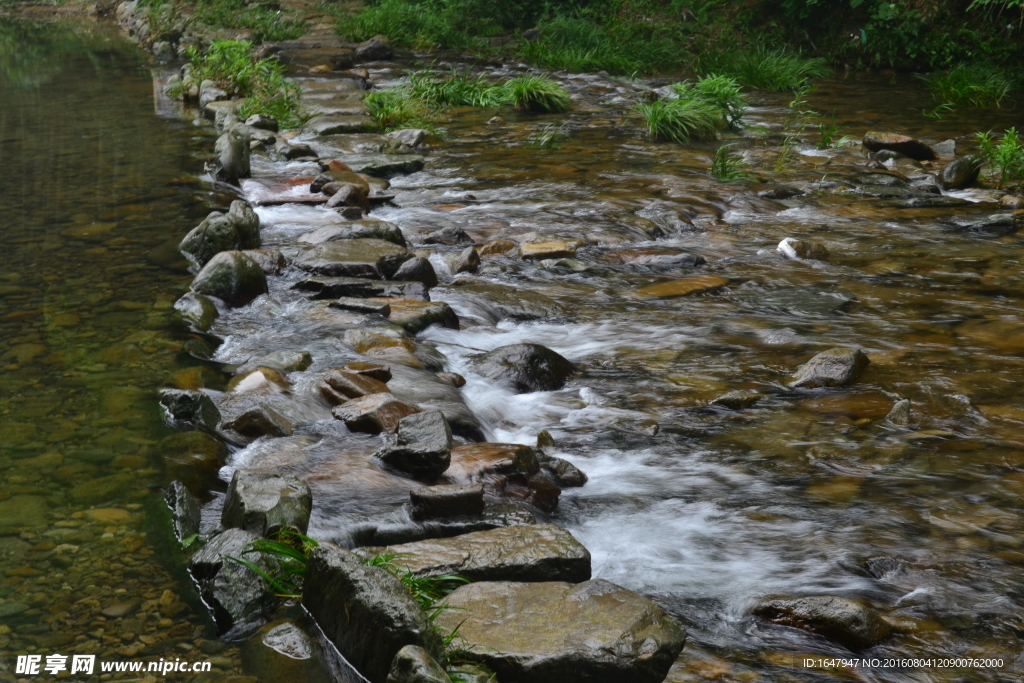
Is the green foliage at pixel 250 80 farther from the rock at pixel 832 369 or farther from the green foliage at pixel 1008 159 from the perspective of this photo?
the rock at pixel 832 369

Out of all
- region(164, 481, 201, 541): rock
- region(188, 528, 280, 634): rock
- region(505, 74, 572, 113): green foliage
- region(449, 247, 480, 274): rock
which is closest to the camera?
region(188, 528, 280, 634): rock

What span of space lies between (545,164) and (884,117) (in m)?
4.54

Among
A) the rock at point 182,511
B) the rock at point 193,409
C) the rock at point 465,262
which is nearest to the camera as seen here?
the rock at point 182,511

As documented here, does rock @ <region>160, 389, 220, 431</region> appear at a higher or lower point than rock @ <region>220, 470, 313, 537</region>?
lower

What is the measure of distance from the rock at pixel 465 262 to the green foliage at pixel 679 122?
4371 millimetres

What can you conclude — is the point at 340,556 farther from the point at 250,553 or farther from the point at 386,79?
the point at 386,79

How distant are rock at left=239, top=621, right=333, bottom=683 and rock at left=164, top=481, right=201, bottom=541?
0.54 metres

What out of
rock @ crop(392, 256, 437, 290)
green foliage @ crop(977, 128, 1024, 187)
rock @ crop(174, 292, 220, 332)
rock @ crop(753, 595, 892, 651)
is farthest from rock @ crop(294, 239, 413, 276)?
green foliage @ crop(977, 128, 1024, 187)

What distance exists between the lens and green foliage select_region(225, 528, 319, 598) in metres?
2.57

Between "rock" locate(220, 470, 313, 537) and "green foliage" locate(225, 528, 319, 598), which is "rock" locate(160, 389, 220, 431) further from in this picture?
"green foliage" locate(225, 528, 319, 598)

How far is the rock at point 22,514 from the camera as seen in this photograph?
2871 millimetres

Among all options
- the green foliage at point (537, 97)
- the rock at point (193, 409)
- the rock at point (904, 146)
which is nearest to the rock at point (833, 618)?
the rock at point (193, 409)

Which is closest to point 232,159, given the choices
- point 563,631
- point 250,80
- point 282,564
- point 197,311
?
point 197,311

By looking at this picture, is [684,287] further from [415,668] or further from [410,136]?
[410,136]
